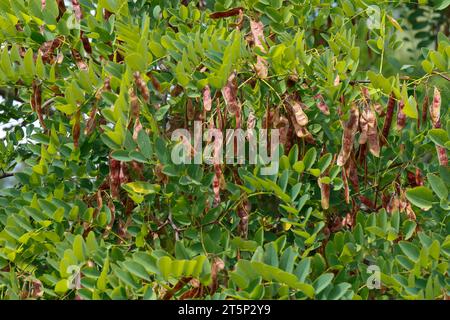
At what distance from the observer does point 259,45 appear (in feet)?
6.71

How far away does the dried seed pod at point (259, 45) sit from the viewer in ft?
6.39

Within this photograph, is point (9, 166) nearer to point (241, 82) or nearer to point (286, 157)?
point (241, 82)

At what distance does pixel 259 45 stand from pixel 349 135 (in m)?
0.33

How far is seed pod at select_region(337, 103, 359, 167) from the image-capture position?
193 centimetres

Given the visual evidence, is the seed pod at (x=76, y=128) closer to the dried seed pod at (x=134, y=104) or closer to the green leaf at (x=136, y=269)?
the dried seed pod at (x=134, y=104)

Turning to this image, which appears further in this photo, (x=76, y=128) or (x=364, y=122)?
(x=76, y=128)

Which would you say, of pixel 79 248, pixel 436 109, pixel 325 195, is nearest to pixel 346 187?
pixel 325 195

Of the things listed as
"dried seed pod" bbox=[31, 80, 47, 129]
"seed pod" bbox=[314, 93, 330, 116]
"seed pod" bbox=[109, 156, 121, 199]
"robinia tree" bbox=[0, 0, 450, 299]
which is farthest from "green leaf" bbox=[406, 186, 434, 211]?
"dried seed pod" bbox=[31, 80, 47, 129]

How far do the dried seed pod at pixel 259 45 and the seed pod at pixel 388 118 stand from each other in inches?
12.2

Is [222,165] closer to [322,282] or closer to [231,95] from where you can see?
[231,95]

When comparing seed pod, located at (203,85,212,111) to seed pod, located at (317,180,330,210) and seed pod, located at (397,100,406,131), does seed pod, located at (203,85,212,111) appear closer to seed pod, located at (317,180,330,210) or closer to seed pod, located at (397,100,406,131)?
seed pod, located at (317,180,330,210)

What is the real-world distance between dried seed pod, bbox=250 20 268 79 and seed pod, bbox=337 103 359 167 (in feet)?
0.76
